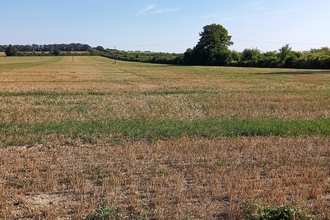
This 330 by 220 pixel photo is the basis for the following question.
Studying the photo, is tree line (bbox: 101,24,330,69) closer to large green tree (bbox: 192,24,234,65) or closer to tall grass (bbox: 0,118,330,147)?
large green tree (bbox: 192,24,234,65)

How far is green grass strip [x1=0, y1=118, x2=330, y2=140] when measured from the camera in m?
10.4

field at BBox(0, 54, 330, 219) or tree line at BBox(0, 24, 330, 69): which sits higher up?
tree line at BBox(0, 24, 330, 69)

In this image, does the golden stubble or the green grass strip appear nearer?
the golden stubble

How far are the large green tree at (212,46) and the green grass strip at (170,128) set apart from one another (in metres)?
77.1

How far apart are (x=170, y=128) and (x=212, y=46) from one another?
83.5m

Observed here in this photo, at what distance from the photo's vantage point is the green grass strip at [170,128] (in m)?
10.4

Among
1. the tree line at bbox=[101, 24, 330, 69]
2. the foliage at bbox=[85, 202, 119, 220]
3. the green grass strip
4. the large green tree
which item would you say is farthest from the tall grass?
the large green tree

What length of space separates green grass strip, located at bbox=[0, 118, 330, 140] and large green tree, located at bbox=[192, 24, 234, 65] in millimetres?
77095

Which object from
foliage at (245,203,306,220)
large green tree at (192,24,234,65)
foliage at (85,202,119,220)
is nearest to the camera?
foliage at (245,203,306,220)

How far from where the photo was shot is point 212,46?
91.4 meters

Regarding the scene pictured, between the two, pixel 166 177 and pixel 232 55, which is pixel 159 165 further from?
pixel 232 55

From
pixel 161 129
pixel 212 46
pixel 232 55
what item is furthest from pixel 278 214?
pixel 212 46

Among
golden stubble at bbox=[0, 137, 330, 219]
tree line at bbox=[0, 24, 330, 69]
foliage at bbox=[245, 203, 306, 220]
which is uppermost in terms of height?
tree line at bbox=[0, 24, 330, 69]

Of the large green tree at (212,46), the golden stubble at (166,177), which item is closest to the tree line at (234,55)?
the large green tree at (212,46)
